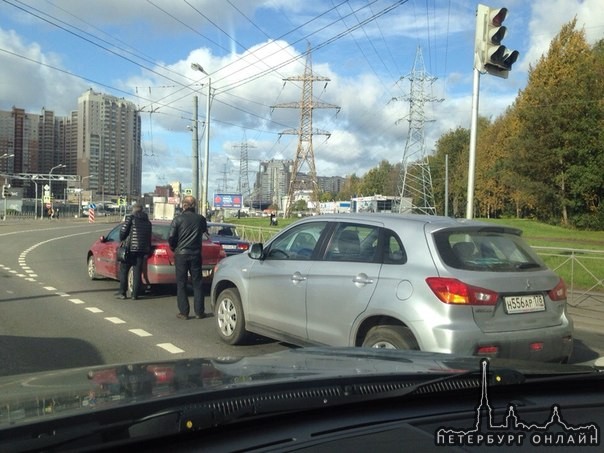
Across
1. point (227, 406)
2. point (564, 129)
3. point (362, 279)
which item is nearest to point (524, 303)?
point (362, 279)

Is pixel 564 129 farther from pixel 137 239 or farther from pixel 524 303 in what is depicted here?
pixel 524 303

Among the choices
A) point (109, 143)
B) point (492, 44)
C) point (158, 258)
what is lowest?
point (158, 258)

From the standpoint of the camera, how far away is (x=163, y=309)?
10.4 meters

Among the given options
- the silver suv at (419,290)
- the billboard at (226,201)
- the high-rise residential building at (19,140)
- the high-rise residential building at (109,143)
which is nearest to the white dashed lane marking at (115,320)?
the silver suv at (419,290)

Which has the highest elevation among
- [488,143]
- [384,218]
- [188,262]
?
[488,143]

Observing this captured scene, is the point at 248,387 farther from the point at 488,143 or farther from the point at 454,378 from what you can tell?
the point at 488,143

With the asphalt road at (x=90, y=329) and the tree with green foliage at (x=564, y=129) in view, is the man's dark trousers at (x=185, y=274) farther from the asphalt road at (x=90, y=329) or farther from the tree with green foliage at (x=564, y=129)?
the tree with green foliage at (x=564, y=129)

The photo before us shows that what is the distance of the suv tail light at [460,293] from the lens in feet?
16.4

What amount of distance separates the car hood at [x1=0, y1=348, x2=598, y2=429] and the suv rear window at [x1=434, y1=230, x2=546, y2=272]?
73.4 inches

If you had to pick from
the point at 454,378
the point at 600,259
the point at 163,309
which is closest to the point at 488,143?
the point at 600,259

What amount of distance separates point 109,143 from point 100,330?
3378 inches

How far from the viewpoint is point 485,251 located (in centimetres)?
546

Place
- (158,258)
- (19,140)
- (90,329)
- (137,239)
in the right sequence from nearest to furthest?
(90,329)
(137,239)
(158,258)
(19,140)

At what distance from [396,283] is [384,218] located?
2.80ft
